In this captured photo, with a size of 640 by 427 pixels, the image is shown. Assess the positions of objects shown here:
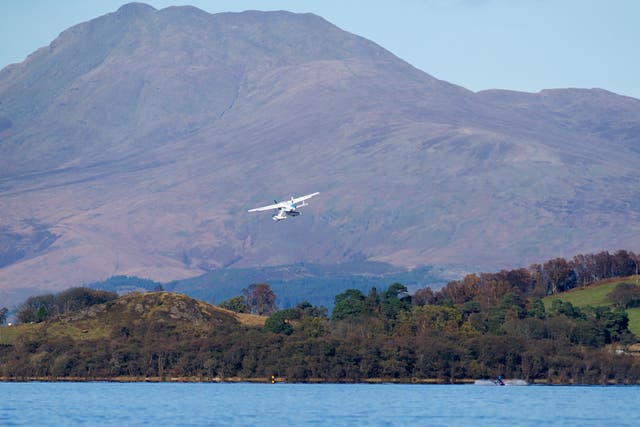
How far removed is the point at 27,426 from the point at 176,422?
45.7 ft

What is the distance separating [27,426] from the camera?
358 ft

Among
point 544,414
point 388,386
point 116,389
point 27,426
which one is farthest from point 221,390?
point 27,426

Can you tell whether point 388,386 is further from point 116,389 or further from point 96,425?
point 96,425

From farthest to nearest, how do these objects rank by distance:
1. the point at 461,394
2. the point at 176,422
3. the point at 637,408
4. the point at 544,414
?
1. the point at 461,394
2. the point at 637,408
3. the point at 544,414
4. the point at 176,422

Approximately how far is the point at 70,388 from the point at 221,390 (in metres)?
21.6

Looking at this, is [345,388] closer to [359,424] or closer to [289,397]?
[289,397]

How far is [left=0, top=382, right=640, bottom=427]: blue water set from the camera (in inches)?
4734

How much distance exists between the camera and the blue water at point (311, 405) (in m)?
120

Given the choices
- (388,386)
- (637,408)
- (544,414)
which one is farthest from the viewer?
(388,386)

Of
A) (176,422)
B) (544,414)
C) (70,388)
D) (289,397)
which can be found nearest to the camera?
(176,422)

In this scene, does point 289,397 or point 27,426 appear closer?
point 27,426

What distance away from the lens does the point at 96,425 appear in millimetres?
113250

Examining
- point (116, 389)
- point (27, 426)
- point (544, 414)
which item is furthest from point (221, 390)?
point (27, 426)

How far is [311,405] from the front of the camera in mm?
141125
